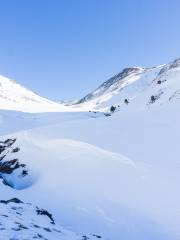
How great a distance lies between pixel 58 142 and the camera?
29906mm

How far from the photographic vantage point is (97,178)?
68.6ft

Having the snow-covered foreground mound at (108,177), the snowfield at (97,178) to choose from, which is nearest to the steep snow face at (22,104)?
the snowfield at (97,178)

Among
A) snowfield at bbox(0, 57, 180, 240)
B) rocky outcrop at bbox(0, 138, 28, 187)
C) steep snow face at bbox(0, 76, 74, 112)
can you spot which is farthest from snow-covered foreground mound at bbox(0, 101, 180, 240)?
steep snow face at bbox(0, 76, 74, 112)

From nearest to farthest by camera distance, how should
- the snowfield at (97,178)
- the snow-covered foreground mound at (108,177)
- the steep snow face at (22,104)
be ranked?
the snowfield at (97,178), the snow-covered foreground mound at (108,177), the steep snow face at (22,104)

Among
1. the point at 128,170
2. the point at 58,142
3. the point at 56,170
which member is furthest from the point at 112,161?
the point at 58,142

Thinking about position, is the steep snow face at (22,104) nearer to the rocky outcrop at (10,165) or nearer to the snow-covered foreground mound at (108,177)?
the rocky outcrop at (10,165)

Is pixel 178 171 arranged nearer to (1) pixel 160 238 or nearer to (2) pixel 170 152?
(2) pixel 170 152

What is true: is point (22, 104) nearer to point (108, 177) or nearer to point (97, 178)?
point (97, 178)

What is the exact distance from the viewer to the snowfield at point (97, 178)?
618 inches

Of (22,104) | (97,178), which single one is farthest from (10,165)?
(22,104)

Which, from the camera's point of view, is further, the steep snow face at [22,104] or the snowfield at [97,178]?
the steep snow face at [22,104]

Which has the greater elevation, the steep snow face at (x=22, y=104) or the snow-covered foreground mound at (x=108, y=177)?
the steep snow face at (x=22, y=104)

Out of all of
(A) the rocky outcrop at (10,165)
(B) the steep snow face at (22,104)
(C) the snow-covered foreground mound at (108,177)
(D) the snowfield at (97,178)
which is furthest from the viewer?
(B) the steep snow face at (22,104)

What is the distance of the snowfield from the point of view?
51.5ft
